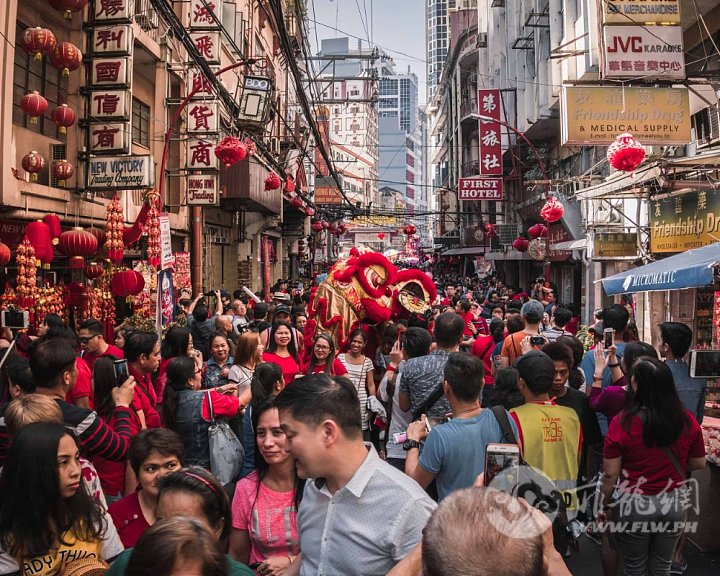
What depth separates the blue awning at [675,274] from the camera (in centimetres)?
693

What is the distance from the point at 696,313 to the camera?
1173 cm

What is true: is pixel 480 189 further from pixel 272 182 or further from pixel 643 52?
pixel 643 52

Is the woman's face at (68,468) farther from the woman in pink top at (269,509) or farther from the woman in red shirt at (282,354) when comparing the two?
the woman in red shirt at (282,354)

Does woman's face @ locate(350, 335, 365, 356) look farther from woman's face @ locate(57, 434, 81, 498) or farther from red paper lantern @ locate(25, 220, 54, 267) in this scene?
red paper lantern @ locate(25, 220, 54, 267)

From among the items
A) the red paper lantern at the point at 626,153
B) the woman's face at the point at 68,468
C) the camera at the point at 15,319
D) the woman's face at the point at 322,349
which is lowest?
the woman's face at the point at 68,468

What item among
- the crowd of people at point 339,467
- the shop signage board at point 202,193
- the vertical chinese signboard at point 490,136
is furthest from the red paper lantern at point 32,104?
the vertical chinese signboard at point 490,136

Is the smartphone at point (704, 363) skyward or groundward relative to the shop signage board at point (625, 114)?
groundward

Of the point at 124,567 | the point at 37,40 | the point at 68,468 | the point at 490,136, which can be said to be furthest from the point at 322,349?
the point at 490,136

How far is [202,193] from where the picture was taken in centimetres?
1675

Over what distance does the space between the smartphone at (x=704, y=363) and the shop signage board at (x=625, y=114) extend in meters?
7.03

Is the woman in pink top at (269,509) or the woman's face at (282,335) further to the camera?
the woman's face at (282,335)

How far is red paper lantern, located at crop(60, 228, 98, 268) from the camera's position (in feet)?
34.1

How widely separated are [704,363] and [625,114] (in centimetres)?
730

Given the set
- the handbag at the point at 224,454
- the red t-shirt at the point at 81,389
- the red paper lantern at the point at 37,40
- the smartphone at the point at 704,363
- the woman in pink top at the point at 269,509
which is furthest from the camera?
the red paper lantern at the point at 37,40
